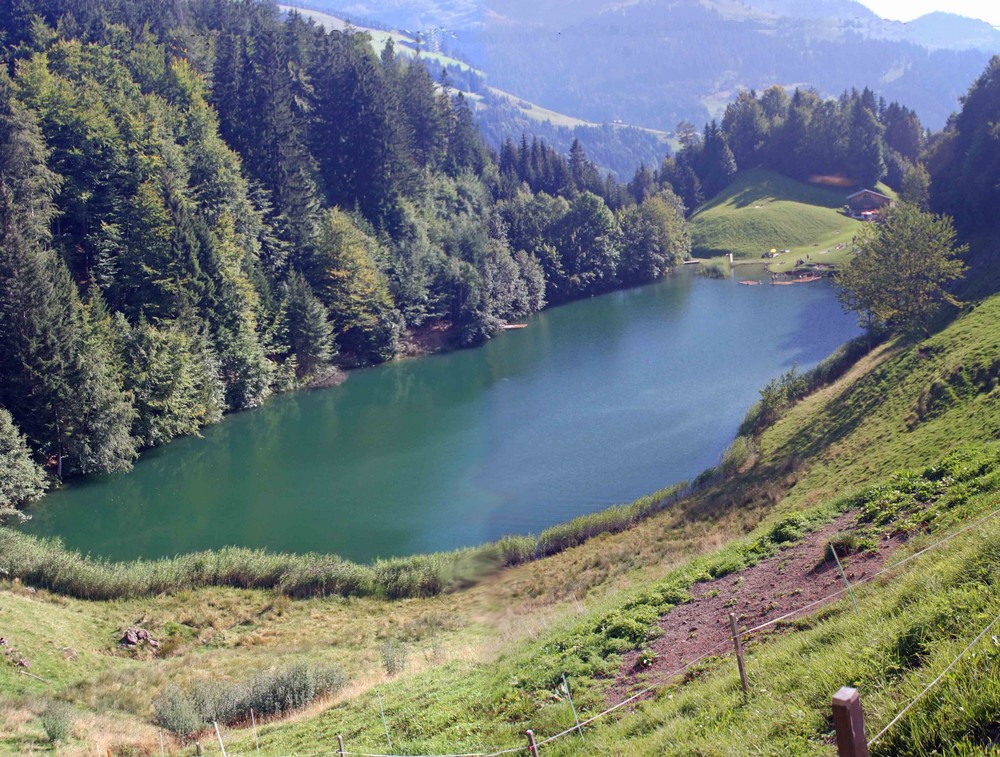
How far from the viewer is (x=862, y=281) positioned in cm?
4625

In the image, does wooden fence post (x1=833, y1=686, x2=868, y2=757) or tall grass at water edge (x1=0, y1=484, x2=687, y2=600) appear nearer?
wooden fence post (x1=833, y1=686, x2=868, y2=757)

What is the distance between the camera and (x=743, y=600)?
1617 centimetres

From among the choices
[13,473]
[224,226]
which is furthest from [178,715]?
[224,226]

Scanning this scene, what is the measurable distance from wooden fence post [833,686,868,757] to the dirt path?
26.1 feet

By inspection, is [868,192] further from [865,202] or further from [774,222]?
[774,222]

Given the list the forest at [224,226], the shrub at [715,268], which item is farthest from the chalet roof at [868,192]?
the forest at [224,226]

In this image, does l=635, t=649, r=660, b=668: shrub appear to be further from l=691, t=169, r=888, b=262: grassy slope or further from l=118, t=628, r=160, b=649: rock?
l=691, t=169, r=888, b=262: grassy slope

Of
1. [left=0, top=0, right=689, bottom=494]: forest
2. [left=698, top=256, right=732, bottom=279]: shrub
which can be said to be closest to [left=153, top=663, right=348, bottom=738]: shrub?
[left=0, top=0, right=689, bottom=494]: forest

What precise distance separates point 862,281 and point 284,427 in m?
38.6

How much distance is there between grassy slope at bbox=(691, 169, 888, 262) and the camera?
117875mm

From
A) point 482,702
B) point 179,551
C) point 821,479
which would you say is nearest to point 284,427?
point 179,551

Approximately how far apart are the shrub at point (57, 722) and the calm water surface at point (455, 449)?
1808 centimetres

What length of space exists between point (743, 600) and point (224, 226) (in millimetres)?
59049

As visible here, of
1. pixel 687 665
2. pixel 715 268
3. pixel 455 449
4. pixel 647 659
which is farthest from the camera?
pixel 715 268
